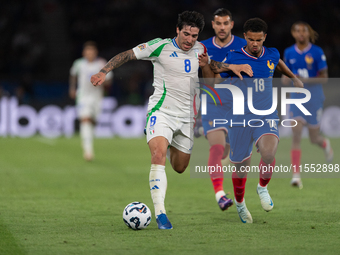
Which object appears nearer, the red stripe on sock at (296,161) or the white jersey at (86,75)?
the red stripe on sock at (296,161)

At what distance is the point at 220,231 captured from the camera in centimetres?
526

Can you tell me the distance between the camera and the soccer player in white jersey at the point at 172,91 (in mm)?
5539

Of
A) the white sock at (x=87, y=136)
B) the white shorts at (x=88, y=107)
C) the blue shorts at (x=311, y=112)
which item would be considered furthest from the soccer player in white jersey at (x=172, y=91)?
the white shorts at (x=88, y=107)

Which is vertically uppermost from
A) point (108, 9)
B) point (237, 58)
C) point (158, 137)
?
point (108, 9)

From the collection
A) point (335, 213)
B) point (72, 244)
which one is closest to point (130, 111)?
point (335, 213)

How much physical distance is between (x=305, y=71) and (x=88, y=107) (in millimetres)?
5348

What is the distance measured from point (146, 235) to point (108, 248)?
642 mm

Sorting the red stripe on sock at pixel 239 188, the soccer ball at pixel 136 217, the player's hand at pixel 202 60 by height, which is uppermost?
the player's hand at pixel 202 60

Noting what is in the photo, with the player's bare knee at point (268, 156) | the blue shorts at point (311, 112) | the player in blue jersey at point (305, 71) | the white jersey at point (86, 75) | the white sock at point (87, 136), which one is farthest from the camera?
the white jersey at point (86, 75)

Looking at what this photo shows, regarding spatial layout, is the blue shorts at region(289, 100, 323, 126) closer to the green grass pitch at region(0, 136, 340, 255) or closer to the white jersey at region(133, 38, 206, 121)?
the green grass pitch at region(0, 136, 340, 255)

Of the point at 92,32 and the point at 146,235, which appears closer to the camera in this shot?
the point at 146,235

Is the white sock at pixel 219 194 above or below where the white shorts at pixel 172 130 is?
below

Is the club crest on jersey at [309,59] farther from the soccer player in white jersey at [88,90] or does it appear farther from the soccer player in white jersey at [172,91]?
the soccer player in white jersey at [88,90]

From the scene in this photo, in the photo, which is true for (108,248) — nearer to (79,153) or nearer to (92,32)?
(79,153)
